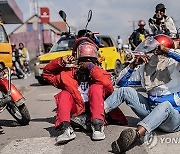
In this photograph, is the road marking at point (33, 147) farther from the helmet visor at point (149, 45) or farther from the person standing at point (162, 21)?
the person standing at point (162, 21)

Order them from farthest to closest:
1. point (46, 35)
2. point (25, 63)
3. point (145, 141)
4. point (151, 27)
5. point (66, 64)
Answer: point (46, 35) < point (25, 63) < point (151, 27) < point (66, 64) < point (145, 141)

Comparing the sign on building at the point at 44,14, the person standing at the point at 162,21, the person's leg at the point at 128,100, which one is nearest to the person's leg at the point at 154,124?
the person's leg at the point at 128,100

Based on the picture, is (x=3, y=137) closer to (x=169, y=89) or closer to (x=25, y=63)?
(x=169, y=89)

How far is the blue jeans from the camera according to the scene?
410 centimetres

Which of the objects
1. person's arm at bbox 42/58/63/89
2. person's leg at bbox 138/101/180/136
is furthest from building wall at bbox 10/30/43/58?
person's leg at bbox 138/101/180/136

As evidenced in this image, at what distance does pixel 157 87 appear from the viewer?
4.49 metres

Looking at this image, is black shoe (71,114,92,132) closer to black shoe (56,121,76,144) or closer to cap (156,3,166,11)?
black shoe (56,121,76,144)

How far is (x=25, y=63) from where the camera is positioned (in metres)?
20.1

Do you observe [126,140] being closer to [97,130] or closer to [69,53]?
[97,130]

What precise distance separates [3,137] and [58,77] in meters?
1.06

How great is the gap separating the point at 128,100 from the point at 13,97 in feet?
5.59

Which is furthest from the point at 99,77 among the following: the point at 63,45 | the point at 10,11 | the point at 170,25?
the point at 10,11

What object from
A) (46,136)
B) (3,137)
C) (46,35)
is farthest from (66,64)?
(46,35)

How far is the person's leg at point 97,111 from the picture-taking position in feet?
14.2
